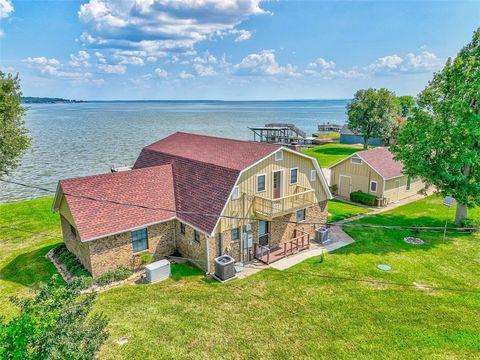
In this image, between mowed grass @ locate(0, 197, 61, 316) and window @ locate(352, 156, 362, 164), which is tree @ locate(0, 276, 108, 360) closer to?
mowed grass @ locate(0, 197, 61, 316)

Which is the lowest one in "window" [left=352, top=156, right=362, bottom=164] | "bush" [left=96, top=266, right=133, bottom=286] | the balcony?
"bush" [left=96, top=266, right=133, bottom=286]

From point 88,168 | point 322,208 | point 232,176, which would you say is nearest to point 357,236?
point 322,208

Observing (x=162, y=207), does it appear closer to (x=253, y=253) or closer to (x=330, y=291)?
(x=253, y=253)

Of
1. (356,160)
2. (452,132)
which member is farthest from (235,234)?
(356,160)

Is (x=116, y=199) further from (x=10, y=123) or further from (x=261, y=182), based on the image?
(x=10, y=123)

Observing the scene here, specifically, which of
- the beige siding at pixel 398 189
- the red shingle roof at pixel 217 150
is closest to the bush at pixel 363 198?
the beige siding at pixel 398 189

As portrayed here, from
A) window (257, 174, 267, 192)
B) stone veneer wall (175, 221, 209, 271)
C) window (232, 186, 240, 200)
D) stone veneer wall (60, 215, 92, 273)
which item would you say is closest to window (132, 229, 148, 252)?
stone veneer wall (175, 221, 209, 271)
